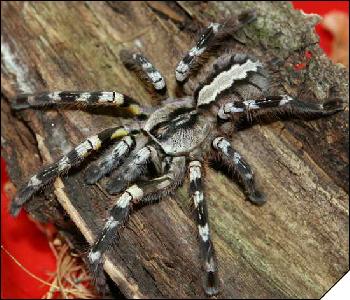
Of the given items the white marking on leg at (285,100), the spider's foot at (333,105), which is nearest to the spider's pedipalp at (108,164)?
the white marking on leg at (285,100)

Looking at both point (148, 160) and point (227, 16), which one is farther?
point (227, 16)

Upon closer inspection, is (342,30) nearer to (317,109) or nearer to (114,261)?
(317,109)

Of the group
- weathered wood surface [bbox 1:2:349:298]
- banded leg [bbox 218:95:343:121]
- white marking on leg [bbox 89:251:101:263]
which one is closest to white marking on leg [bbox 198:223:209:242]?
weathered wood surface [bbox 1:2:349:298]

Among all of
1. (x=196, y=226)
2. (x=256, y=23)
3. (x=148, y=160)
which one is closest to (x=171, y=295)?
(x=196, y=226)

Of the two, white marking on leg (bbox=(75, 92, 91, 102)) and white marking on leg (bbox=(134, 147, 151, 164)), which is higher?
white marking on leg (bbox=(75, 92, 91, 102))

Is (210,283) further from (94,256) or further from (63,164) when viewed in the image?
(63,164)

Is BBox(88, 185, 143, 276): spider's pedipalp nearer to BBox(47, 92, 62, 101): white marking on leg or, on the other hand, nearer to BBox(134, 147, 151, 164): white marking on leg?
BBox(134, 147, 151, 164): white marking on leg
